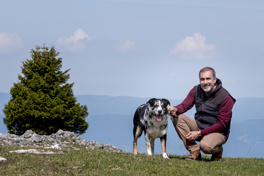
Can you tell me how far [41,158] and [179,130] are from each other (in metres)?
3.64

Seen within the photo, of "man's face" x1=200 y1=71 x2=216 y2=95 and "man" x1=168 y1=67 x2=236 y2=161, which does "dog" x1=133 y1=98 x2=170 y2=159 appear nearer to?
"man" x1=168 y1=67 x2=236 y2=161

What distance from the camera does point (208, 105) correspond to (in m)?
9.07

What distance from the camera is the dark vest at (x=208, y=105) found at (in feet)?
29.6

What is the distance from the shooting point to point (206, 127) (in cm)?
928

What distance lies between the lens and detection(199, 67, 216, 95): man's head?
8.88 m

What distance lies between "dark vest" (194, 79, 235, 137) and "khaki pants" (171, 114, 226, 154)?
0.21 metres

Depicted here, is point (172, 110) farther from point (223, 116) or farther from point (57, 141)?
point (57, 141)

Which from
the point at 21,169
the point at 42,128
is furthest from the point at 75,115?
the point at 21,169

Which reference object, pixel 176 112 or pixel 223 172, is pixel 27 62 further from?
pixel 223 172

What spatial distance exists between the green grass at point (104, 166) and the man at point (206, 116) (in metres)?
0.77

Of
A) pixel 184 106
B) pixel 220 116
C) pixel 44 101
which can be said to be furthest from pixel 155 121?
pixel 44 101

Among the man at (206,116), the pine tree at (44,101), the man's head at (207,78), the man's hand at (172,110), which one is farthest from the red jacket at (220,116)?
the pine tree at (44,101)

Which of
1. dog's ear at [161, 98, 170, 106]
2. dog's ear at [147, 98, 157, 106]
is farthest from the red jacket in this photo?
dog's ear at [147, 98, 157, 106]

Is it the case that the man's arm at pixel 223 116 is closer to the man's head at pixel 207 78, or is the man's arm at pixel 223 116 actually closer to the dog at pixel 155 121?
the man's head at pixel 207 78
